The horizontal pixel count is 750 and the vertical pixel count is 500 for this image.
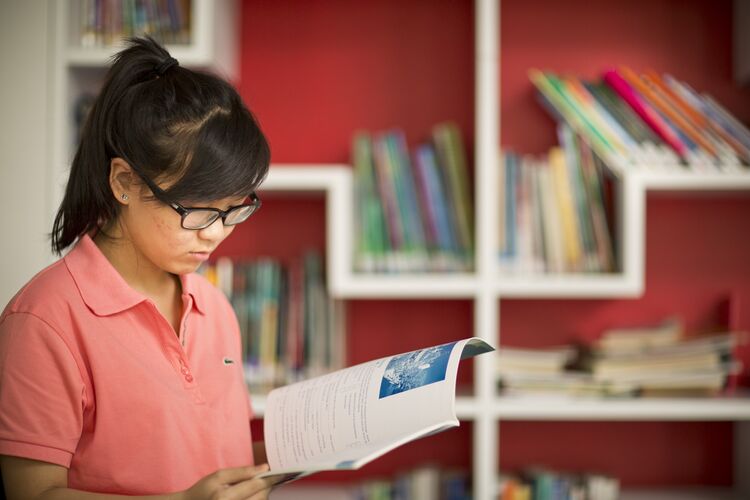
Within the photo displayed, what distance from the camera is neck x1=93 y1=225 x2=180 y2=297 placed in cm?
102

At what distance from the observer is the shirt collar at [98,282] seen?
949 mm

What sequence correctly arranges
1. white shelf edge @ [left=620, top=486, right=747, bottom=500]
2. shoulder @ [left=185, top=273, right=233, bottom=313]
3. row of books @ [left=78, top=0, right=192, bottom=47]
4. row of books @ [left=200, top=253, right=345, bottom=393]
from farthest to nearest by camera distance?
white shelf edge @ [left=620, top=486, right=747, bottom=500]
row of books @ [left=200, top=253, right=345, bottom=393]
row of books @ [left=78, top=0, right=192, bottom=47]
shoulder @ [left=185, top=273, right=233, bottom=313]

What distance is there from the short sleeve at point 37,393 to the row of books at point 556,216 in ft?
4.09

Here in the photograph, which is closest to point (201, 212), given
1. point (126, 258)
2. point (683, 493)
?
point (126, 258)

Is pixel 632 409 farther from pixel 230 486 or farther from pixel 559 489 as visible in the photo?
pixel 230 486

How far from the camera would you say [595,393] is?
1.85 meters

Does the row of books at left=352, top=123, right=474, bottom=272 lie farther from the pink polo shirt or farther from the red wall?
the pink polo shirt

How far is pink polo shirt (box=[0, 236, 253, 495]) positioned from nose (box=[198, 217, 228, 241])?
12 cm

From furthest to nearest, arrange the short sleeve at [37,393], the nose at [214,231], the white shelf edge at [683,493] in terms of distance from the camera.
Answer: the white shelf edge at [683,493] < the nose at [214,231] < the short sleeve at [37,393]

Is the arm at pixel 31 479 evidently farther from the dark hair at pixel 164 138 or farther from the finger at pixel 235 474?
the dark hair at pixel 164 138

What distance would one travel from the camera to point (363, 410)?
3.14 ft

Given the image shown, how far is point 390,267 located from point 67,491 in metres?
1.16

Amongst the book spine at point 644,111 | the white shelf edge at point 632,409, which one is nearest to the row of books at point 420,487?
the white shelf edge at point 632,409

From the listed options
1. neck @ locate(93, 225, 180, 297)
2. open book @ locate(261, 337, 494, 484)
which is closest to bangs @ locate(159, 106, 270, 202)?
neck @ locate(93, 225, 180, 297)
